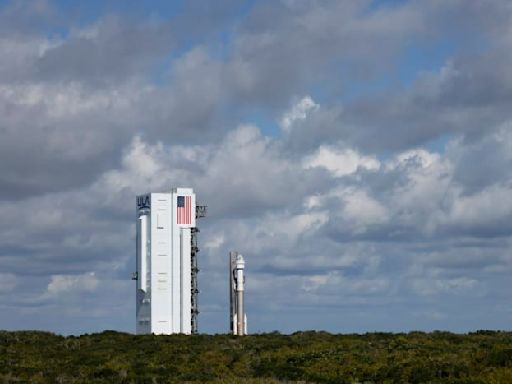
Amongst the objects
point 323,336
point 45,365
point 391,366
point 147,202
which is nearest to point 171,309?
point 147,202

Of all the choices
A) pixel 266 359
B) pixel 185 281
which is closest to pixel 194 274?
pixel 185 281

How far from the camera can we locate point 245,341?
59.5 metres

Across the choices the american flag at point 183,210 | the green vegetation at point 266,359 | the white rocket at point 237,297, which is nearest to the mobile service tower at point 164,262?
the american flag at point 183,210

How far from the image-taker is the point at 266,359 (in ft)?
166

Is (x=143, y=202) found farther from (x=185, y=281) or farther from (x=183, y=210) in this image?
(x=185, y=281)

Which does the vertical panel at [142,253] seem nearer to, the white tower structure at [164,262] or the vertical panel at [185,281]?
the white tower structure at [164,262]

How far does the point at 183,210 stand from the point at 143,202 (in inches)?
140

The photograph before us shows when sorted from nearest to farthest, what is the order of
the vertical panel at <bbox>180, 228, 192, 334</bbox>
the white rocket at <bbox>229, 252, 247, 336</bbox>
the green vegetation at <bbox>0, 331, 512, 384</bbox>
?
the green vegetation at <bbox>0, 331, 512, 384</bbox>
the white rocket at <bbox>229, 252, 247, 336</bbox>
the vertical panel at <bbox>180, 228, 192, 334</bbox>

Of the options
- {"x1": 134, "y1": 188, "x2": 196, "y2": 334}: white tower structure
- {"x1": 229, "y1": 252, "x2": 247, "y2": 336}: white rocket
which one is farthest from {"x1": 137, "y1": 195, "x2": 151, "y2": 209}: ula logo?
{"x1": 229, "y1": 252, "x2": 247, "y2": 336}: white rocket

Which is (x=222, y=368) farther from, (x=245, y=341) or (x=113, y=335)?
(x=113, y=335)

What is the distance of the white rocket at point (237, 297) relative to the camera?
77.2 meters

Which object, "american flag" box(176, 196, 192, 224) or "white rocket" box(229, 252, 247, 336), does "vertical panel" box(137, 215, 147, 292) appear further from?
"white rocket" box(229, 252, 247, 336)

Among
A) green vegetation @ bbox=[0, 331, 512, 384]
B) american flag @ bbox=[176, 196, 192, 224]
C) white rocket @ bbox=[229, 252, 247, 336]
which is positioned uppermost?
american flag @ bbox=[176, 196, 192, 224]

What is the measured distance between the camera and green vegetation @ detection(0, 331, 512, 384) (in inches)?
1672
